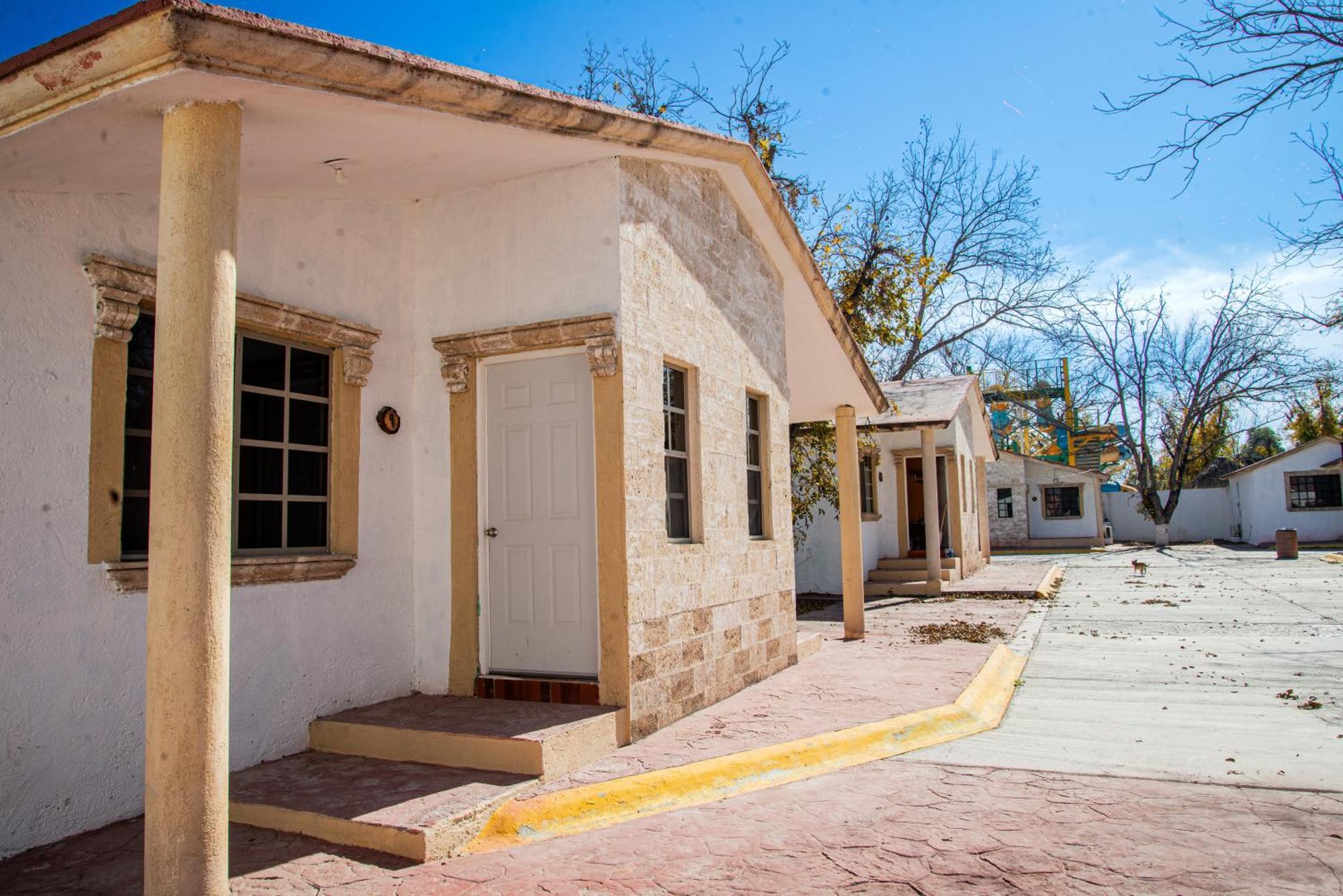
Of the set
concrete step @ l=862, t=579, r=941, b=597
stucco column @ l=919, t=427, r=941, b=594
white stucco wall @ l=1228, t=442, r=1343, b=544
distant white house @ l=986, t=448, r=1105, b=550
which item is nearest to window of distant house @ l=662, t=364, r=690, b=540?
stucco column @ l=919, t=427, r=941, b=594

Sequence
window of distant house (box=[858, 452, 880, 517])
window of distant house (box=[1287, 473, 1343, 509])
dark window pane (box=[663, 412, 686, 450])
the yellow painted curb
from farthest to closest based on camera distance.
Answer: window of distant house (box=[1287, 473, 1343, 509]) → window of distant house (box=[858, 452, 880, 517]) → dark window pane (box=[663, 412, 686, 450]) → the yellow painted curb

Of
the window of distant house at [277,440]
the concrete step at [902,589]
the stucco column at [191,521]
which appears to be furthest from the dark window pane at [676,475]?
the concrete step at [902,589]

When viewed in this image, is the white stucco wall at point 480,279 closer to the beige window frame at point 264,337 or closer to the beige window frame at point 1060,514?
the beige window frame at point 264,337

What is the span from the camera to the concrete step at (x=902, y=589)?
56.3 ft

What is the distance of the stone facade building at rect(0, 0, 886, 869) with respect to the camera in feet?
11.0

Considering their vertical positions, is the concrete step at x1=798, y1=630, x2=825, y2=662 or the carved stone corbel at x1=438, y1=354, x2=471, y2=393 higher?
the carved stone corbel at x1=438, y1=354, x2=471, y2=393

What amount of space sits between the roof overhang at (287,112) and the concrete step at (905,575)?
13.3 m

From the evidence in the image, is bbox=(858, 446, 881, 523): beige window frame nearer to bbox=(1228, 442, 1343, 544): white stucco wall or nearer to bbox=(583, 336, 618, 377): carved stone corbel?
bbox=(583, 336, 618, 377): carved stone corbel

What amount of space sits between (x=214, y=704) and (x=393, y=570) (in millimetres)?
3014

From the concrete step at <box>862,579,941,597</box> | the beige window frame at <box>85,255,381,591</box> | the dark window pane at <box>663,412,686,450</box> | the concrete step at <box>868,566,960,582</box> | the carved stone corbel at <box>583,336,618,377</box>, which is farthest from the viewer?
the concrete step at <box>868,566,960,582</box>

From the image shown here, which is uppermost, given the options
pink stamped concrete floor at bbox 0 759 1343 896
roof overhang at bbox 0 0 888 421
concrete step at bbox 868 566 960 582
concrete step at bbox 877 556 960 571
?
roof overhang at bbox 0 0 888 421

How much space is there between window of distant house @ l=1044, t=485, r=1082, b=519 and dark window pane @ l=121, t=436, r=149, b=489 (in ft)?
114

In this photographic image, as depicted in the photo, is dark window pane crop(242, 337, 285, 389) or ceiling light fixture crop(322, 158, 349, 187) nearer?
ceiling light fixture crop(322, 158, 349, 187)

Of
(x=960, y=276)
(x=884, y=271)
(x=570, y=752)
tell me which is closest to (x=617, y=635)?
(x=570, y=752)
